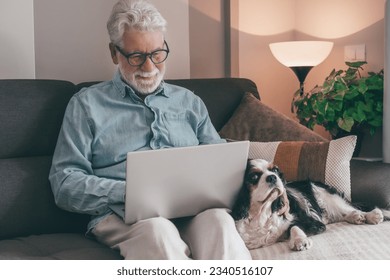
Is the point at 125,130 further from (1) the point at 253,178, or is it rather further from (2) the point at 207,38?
(2) the point at 207,38

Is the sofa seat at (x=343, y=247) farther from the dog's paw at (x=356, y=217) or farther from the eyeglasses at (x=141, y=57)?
the eyeglasses at (x=141, y=57)

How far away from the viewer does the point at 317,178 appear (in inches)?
69.1

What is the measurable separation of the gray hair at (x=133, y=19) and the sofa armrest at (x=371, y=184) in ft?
2.49

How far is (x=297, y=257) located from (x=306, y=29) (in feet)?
5.58

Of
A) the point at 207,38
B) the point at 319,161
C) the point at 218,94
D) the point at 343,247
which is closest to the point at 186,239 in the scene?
the point at 343,247

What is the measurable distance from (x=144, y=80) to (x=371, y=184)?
0.77 metres

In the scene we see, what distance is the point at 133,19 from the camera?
173 cm

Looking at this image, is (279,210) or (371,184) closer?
(279,210)

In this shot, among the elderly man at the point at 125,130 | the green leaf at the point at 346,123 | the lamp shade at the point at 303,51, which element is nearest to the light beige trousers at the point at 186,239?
the elderly man at the point at 125,130

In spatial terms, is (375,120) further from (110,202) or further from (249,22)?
(110,202)

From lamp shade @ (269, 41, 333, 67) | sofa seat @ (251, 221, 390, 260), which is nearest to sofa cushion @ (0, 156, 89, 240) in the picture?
sofa seat @ (251, 221, 390, 260)

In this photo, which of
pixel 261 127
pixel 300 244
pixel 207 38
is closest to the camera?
pixel 300 244

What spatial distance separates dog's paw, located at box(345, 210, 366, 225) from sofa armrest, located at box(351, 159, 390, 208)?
0.07 metres

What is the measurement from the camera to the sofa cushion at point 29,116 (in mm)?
1741
